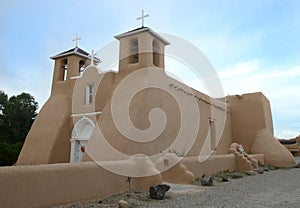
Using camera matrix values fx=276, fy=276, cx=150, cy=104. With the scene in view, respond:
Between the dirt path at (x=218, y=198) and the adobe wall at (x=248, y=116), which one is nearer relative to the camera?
the dirt path at (x=218, y=198)

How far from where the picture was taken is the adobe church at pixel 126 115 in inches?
488

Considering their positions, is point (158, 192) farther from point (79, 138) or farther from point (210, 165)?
point (79, 138)

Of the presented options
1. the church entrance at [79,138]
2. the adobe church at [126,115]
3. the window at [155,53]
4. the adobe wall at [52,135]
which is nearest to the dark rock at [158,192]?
the adobe church at [126,115]

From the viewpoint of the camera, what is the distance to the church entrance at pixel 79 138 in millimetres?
14555

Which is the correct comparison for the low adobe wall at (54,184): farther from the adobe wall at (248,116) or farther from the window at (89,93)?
the adobe wall at (248,116)

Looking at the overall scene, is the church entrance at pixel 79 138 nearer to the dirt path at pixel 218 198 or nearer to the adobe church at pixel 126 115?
the adobe church at pixel 126 115

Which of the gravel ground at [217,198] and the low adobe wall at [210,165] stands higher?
the low adobe wall at [210,165]

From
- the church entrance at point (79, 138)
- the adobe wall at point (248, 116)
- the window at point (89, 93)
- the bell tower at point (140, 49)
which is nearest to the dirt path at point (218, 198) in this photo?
the church entrance at point (79, 138)

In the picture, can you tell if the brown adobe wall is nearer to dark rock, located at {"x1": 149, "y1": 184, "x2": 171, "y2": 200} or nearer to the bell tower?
the bell tower

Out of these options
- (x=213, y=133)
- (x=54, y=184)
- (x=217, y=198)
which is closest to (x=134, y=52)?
(x=213, y=133)

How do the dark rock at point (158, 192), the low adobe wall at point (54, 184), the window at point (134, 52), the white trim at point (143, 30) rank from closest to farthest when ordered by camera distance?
the low adobe wall at point (54, 184)
the dark rock at point (158, 192)
the white trim at point (143, 30)
the window at point (134, 52)

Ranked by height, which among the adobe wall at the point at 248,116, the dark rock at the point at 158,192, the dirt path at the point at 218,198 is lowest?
the dirt path at the point at 218,198

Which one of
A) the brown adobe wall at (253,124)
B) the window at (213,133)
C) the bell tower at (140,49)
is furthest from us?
the brown adobe wall at (253,124)

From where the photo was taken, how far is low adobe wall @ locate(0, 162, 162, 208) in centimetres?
550
